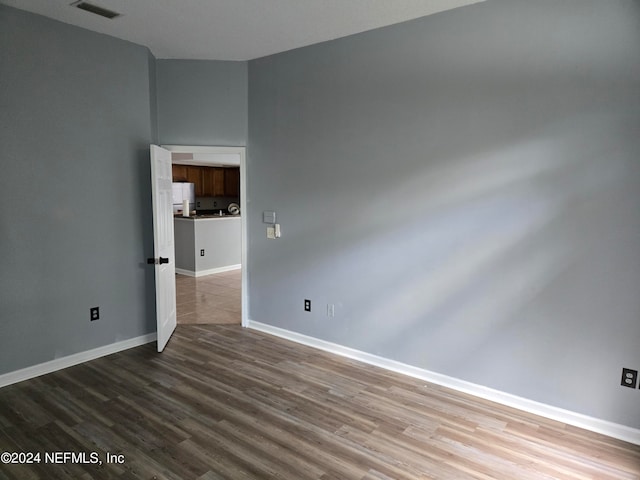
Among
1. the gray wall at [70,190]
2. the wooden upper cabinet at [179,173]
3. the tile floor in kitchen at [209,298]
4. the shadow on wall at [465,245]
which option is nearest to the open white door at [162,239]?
the gray wall at [70,190]

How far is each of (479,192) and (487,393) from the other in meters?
1.51

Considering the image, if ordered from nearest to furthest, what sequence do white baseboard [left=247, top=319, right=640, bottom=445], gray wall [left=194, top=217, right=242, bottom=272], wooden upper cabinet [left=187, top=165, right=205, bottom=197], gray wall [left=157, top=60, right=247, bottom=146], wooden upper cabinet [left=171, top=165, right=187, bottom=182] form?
white baseboard [left=247, top=319, right=640, bottom=445] → gray wall [left=157, top=60, right=247, bottom=146] → gray wall [left=194, top=217, right=242, bottom=272] → wooden upper cabinet [left=171, top=165, right=187, bottom=182] → wooden upper cabinet [left=187, top=165, right=205, bottom=197]

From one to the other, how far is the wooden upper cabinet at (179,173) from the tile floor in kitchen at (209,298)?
9.33 feet

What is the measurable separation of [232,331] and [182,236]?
3.47 m

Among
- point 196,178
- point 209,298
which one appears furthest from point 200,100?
point 196,178

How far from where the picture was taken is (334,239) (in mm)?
3721

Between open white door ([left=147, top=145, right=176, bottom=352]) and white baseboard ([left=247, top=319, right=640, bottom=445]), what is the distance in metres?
1.25

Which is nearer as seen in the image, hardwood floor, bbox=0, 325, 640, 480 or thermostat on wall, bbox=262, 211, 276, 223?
hardwood floor, bbox=0, 325, 640, 480

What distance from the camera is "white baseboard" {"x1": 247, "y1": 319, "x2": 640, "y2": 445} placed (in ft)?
8.20

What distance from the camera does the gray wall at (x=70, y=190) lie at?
9.90 ft

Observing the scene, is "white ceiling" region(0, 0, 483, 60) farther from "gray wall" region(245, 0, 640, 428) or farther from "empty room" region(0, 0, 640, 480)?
"gray wall" region(245, 0, 640, 428)

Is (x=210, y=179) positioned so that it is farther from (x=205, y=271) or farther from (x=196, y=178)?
(x=205, y=271)

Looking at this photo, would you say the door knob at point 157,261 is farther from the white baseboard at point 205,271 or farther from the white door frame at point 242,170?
the white baseboard at point 205,271

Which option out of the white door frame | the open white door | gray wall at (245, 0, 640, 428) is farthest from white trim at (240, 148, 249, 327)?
the open white door
